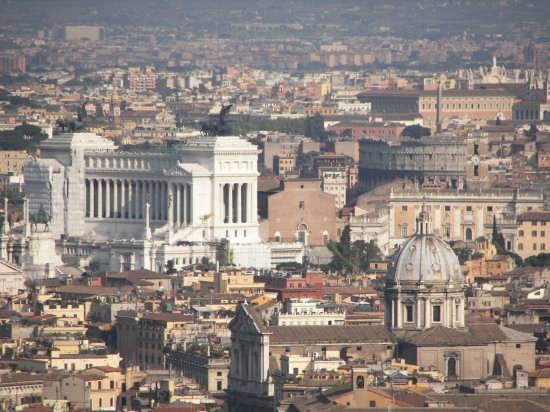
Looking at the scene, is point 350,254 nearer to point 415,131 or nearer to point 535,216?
point 535,216

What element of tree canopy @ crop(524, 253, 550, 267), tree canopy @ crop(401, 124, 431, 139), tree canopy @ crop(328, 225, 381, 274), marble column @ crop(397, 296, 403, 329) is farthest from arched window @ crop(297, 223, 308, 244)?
tree canopy @ crop(401, 124, 431, 139)

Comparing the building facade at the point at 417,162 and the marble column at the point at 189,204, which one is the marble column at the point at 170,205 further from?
the building facade at the point at 417,162

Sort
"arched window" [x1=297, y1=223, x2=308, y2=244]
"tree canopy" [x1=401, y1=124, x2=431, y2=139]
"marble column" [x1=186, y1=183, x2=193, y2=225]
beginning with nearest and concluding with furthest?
"marble column" [x1=186, y1=183, x2=193, y2=225] < "arched window" [x1=297, y1=223, x2=308, y2=244] < "tree canopy" [x1=401, y1=124, x2=431, y2=139]

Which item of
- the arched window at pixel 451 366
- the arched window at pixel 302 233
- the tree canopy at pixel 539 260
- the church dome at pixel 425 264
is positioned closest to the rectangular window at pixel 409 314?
the church dome at pixel 425 264

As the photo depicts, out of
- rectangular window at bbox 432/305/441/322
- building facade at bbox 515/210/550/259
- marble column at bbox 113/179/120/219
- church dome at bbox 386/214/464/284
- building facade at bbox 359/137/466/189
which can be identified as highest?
building facade at bbox 359/137/466/189

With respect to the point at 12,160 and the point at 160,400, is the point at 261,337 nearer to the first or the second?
the point at 160,400

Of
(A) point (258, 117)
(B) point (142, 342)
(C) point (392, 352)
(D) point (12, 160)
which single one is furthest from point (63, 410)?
(A) point (258, 117)

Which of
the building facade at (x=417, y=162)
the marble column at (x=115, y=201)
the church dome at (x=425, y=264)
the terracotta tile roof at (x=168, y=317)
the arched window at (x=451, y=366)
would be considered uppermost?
the building facade at (x=417, y=162)

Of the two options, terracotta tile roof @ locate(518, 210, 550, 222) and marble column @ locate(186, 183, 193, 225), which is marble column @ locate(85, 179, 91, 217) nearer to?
marble column @ locate(186, 183, 193, 225)
